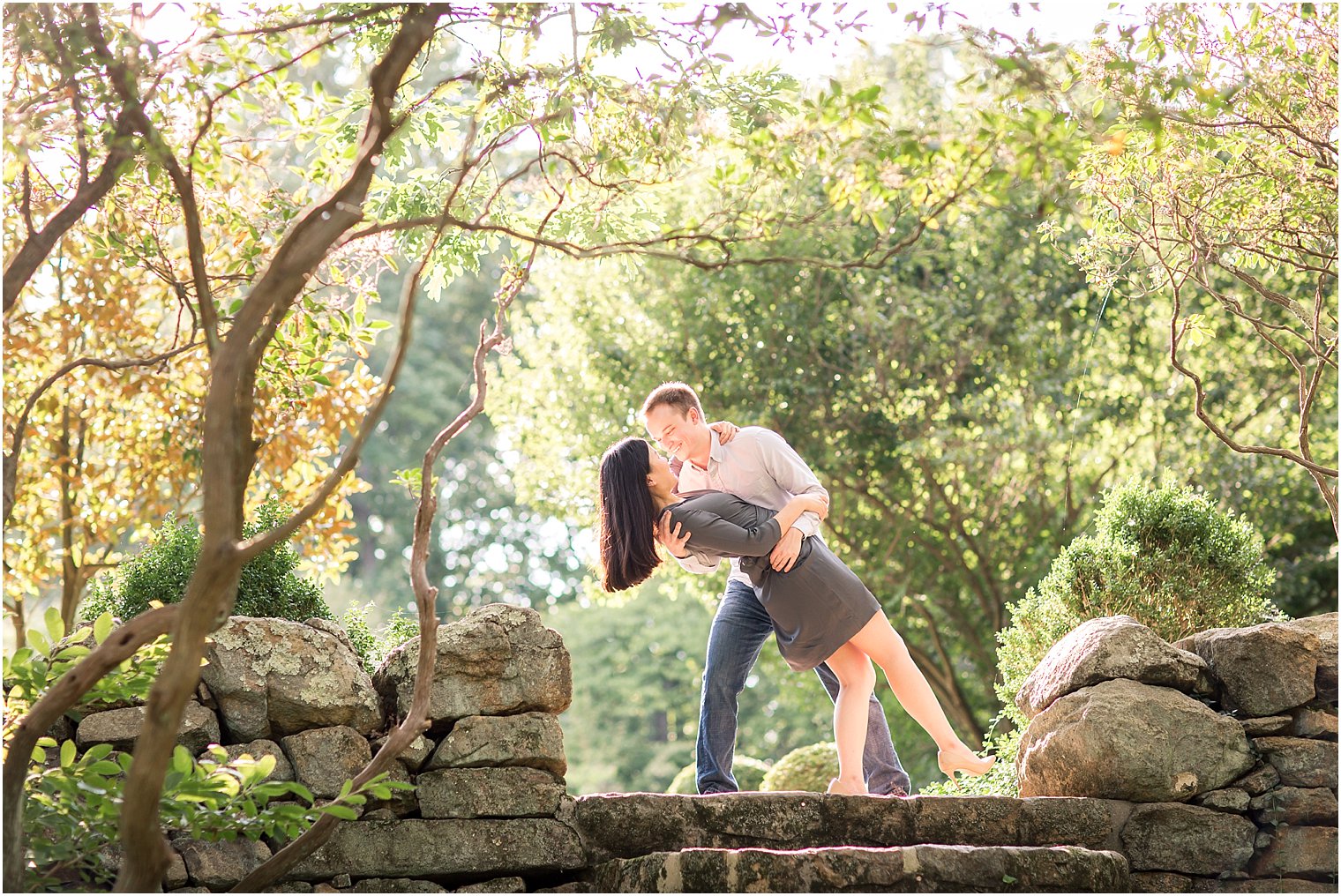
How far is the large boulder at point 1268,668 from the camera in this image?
15.4 ft

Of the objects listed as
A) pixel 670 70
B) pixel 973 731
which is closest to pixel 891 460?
pixel 973 731

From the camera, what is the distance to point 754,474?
4910 mm

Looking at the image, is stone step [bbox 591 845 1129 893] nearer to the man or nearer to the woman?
the woman

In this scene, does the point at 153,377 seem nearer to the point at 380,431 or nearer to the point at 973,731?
→ the point at 973,731

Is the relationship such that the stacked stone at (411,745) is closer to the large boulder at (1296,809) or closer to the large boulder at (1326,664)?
the large boulder at (1296,809)

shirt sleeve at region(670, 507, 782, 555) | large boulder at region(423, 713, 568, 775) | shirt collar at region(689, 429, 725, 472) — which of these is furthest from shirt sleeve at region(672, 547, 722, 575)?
large boulder at region(423, 713, 568, 775)

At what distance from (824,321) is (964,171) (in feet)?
25.1

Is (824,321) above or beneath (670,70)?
above

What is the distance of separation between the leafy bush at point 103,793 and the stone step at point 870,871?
84 cm

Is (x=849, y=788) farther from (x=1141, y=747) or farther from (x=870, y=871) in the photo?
(x=1141, y=747)

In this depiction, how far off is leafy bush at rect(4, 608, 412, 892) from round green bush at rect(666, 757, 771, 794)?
16.9 ft

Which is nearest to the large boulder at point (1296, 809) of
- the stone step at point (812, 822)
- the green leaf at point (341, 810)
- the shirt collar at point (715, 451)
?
the stone step at point (812, 822)

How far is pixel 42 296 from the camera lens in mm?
6824

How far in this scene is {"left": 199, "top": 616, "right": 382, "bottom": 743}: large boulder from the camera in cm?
405
